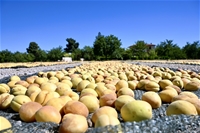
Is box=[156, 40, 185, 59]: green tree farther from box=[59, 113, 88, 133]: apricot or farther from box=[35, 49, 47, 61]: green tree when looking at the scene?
box=[59, 113, 88, 133]: apricot

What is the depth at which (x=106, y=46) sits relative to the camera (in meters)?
43.2

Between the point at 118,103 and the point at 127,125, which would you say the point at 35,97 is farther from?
the point at 127,125

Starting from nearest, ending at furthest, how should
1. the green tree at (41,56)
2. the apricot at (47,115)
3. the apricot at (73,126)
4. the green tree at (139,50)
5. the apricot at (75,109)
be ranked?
the apricot at (73,126)
the apricot at (47,115)
the apricot at (75,109)
the green tree at (139,50)
the green tree at (41,56)

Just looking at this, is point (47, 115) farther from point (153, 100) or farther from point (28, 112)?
point (153, 100)

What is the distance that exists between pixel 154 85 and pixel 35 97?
2038mm

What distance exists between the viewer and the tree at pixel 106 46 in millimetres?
42656

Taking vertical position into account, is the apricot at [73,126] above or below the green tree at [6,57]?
below

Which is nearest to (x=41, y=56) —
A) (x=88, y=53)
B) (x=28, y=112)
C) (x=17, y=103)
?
(x=88, y=53)

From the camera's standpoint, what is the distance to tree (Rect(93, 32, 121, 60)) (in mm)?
42656

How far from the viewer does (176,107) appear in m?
1.86

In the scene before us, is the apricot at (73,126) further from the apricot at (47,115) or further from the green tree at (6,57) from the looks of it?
the green tree at (6,57)

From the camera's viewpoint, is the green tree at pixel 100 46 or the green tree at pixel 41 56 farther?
the green tree at pixel 41 56

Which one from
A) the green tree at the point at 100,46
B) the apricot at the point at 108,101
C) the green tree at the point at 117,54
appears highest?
the green tree at the point at 100,46

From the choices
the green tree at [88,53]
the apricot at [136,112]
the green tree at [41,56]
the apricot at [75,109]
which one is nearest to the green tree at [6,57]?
the green tree at [41,56]
